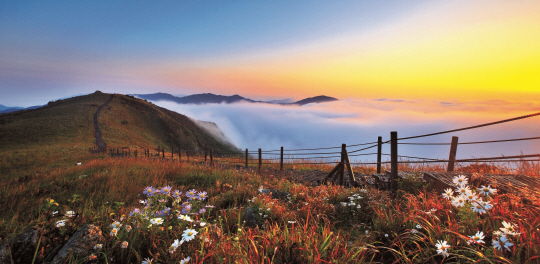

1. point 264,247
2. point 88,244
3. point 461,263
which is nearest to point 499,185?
point 461,263

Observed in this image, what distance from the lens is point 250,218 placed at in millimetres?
3156

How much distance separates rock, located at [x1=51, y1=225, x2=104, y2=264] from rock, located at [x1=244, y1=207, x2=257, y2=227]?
5.22 ft

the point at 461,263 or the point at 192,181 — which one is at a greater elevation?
the point at 461,263

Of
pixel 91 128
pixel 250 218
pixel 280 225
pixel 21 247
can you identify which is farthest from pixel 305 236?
pixel 91 128

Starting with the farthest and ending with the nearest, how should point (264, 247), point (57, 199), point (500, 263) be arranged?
point (57, 199) → point (264, 247) → point (500, 263)

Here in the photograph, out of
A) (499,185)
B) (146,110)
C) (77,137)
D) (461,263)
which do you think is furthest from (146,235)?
(146,110)

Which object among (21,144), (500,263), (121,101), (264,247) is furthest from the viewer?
(121,101)

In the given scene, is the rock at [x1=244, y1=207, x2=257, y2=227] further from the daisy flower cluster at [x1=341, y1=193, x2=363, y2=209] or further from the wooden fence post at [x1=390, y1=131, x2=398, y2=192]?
the wooden fence post at [x1=390, y1=131, x2=398, y2=192]

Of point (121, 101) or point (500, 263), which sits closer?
point (500, 263)

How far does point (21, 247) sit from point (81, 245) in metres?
0.43

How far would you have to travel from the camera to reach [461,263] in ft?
5.97

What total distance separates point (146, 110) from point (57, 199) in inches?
3587

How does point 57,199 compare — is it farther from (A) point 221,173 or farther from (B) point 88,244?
(B) point 88,244

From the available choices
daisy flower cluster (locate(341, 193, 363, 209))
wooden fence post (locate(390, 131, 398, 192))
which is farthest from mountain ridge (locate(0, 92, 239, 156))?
daisy flower cluster (locate(341, 193, 363, 209))
